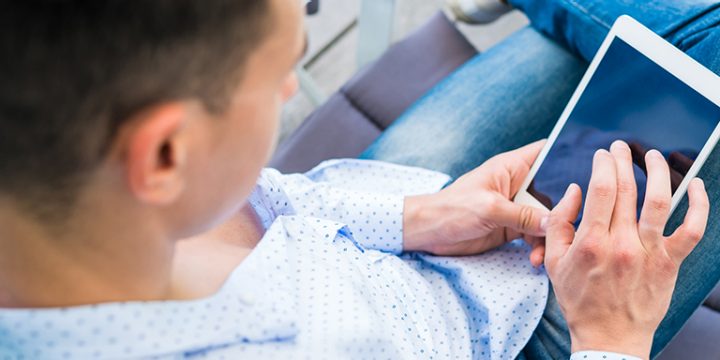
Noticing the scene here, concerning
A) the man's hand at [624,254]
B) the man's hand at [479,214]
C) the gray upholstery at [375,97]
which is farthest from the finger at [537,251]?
the gray upholstery at [375,97]

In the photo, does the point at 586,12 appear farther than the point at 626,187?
Yes

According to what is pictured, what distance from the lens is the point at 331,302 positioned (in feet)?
2.20

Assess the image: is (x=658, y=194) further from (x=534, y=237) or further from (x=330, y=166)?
(x=330, y=166)

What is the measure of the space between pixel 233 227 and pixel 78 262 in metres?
0.28

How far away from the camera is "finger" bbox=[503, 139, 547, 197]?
33.0 inches

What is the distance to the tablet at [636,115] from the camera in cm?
72

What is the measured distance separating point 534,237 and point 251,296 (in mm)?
382

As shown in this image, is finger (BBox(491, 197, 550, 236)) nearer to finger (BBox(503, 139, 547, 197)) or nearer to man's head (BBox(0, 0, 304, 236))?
finger (BBox(503, 139, 547, 197))

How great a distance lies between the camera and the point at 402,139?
100 cm

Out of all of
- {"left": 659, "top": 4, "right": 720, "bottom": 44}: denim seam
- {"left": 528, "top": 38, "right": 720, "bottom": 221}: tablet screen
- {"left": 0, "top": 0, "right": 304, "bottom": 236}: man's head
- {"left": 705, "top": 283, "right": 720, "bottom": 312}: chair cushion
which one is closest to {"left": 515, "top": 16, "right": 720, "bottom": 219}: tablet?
{"left": 528, "top": 38, "right": 720, "bottom": 221}: tablet screen

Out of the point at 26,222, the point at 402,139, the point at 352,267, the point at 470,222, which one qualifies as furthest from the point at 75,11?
the point at 402,139

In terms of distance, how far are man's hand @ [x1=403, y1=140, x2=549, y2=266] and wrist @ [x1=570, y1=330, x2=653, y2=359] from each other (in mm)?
137

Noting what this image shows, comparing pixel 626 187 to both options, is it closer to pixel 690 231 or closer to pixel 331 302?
pixel 690 231

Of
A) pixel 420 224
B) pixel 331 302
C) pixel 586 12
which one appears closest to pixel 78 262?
pixel 331 302
